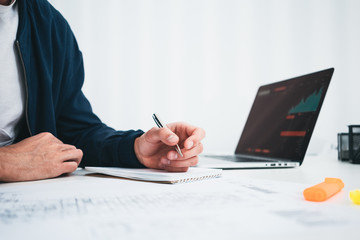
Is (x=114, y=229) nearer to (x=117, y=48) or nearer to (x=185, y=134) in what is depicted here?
(x=185, y=134)

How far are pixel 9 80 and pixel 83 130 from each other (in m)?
0.27

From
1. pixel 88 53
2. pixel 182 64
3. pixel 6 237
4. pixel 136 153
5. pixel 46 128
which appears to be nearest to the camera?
pixel 6 237

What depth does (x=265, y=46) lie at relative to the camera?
2.05m

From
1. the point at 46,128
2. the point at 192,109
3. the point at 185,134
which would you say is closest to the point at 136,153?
the point at 185,134

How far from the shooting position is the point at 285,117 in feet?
3.71

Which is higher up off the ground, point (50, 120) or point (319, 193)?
point (319, 193)

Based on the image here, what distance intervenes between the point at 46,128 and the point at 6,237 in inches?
A: 27.7

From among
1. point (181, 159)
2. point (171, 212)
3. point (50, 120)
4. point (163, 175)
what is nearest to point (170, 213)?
point (171, 212)

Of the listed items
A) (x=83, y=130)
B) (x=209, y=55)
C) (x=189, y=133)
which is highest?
(x=209, y=55)

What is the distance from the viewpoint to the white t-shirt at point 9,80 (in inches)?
34.2

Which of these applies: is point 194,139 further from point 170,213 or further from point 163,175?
point 170,213

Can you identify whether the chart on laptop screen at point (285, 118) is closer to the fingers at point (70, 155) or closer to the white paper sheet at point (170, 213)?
the white paper sheet at point (170, 213)

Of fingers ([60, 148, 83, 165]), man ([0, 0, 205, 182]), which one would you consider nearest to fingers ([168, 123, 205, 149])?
man ([0, 0, 205, 182])

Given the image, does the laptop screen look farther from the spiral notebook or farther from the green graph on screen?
the spiral notebook
